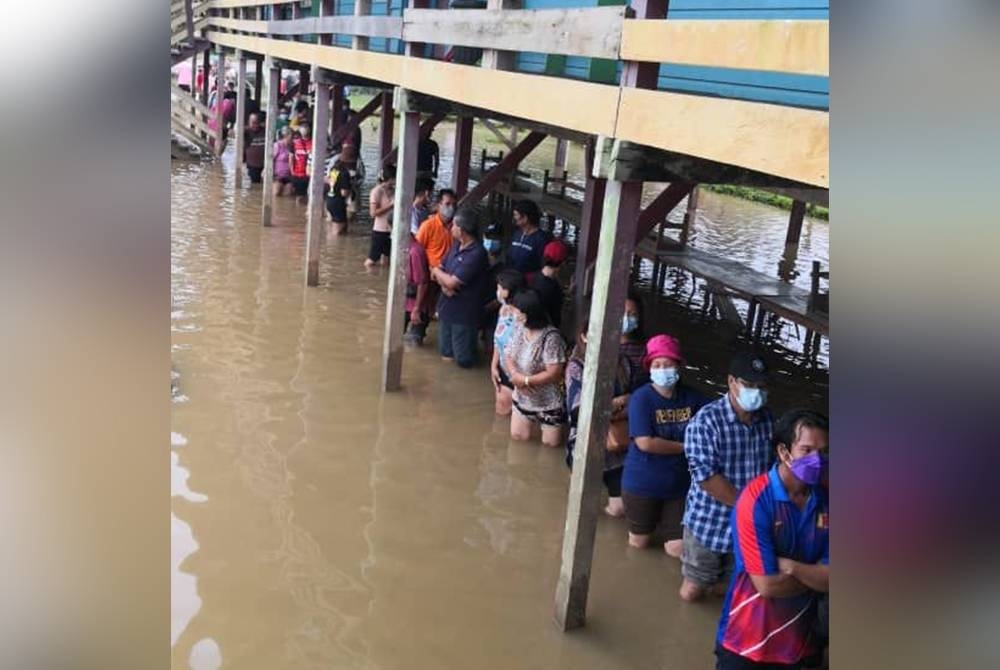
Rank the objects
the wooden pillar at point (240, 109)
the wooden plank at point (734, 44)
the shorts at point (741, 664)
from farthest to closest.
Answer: the wooden pillar at point (240, 109)
the shorts at point (741, 664)
the wooden plank at point (734, 44)

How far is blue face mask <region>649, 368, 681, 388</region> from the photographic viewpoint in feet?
16.7

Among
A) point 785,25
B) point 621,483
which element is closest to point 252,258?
point 621,483

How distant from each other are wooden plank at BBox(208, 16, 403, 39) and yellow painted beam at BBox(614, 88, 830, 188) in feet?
13.5

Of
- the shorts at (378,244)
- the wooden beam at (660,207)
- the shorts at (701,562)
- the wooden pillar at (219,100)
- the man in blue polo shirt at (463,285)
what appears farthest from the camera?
the wooden pillar at (219,100)

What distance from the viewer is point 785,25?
3061mm

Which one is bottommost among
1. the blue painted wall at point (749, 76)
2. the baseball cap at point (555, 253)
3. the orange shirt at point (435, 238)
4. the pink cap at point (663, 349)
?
the orange shirt at point (435, 238)

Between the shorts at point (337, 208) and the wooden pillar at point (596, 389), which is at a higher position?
the wooden pillar at point (596, 389)

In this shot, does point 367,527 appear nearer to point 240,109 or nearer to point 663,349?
point 663,349

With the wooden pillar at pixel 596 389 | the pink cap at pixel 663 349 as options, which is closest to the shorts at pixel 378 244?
the pink cap at pixel 663 349

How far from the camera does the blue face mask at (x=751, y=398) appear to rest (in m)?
4.43

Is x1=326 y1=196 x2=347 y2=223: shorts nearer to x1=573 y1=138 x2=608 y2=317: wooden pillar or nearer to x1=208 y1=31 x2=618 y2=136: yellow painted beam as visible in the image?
x1=208 y1=31 x2=618 y2=136: yellow painted beam

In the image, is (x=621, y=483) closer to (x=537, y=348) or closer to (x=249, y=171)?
(x=537, y=348)

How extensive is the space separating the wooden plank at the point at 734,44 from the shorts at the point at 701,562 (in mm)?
2450

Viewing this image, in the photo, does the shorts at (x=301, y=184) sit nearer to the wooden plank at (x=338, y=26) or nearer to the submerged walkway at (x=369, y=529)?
the wooden plank at (x=338, y=26)
